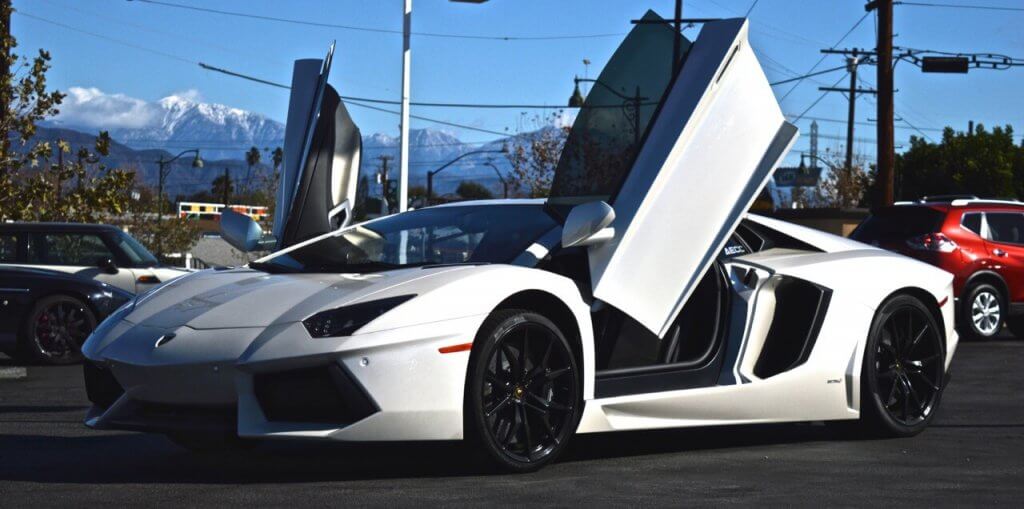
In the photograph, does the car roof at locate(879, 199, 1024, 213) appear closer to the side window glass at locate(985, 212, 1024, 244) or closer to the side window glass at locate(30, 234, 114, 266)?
the side window glass at locate(985, 212, 1024, 244)

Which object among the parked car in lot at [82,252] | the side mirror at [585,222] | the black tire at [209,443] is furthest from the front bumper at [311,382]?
the parked car in lot at [82,252]

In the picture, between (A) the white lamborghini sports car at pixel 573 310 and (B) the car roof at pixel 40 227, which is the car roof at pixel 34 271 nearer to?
(B) the car roof at pixel 40 227

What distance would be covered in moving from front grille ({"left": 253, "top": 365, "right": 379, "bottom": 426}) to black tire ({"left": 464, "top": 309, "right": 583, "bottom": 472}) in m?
0.49

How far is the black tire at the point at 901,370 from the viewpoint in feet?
24.7

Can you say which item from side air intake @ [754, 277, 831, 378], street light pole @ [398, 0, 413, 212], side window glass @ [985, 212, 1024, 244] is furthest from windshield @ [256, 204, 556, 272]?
street light pole @ [398, 0, 413, 212]

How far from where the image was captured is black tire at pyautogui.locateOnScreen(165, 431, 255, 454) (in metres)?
6.86

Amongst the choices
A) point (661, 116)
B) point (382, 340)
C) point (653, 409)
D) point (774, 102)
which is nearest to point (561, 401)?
point (653, 409)

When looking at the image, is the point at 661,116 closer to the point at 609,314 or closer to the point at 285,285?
the point at 609,314

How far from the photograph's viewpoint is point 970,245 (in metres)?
16.0

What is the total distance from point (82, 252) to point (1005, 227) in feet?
33.6

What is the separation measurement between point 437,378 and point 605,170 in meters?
1.62

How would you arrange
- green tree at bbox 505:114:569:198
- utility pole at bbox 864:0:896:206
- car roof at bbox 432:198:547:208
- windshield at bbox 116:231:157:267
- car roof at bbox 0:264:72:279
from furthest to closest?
green tree at bbox 505:114:569:198, utility pole at bbox 864:0:896:206, windshield at bbox 116:231:157:267, car roof at bbox 0:264:72:279, car roof at bbox 432:198:547:208

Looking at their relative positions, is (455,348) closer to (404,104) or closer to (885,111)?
(404,104)

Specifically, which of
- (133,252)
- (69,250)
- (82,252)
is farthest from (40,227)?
(133,252)
